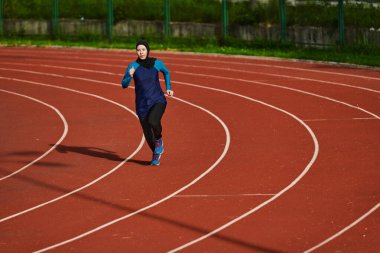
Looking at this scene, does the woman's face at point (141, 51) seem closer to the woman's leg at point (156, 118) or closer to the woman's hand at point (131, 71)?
the woman's hand at point (131, 71)

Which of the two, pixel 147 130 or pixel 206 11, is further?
pixel 206 11

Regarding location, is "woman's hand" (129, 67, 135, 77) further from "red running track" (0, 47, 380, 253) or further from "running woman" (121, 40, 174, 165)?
"red running track" (0, 47, 380, 253)

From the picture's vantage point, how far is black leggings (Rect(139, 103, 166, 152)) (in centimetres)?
1595

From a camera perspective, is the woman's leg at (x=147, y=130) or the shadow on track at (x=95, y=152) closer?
the woman's leg at (x=147, y=130)

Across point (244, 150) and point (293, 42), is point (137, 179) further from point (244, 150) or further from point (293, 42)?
point (293, 42)

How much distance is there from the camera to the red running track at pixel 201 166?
1173cm

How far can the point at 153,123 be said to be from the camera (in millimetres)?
15914

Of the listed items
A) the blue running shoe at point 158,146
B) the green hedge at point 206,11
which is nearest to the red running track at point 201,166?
the blue running shoe at point 158,146

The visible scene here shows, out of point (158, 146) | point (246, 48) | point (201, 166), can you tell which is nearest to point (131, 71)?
point (158, 146)

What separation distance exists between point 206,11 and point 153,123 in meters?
26.2

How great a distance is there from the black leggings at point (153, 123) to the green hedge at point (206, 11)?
1824 cm

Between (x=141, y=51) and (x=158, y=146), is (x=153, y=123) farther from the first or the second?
(x=141, y=51)

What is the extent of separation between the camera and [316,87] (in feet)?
80.5

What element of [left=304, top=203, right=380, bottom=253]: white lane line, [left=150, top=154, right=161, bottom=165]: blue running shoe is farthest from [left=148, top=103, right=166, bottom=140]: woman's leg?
[left=304, top=203, right=380, bottom=253]: white lane line
